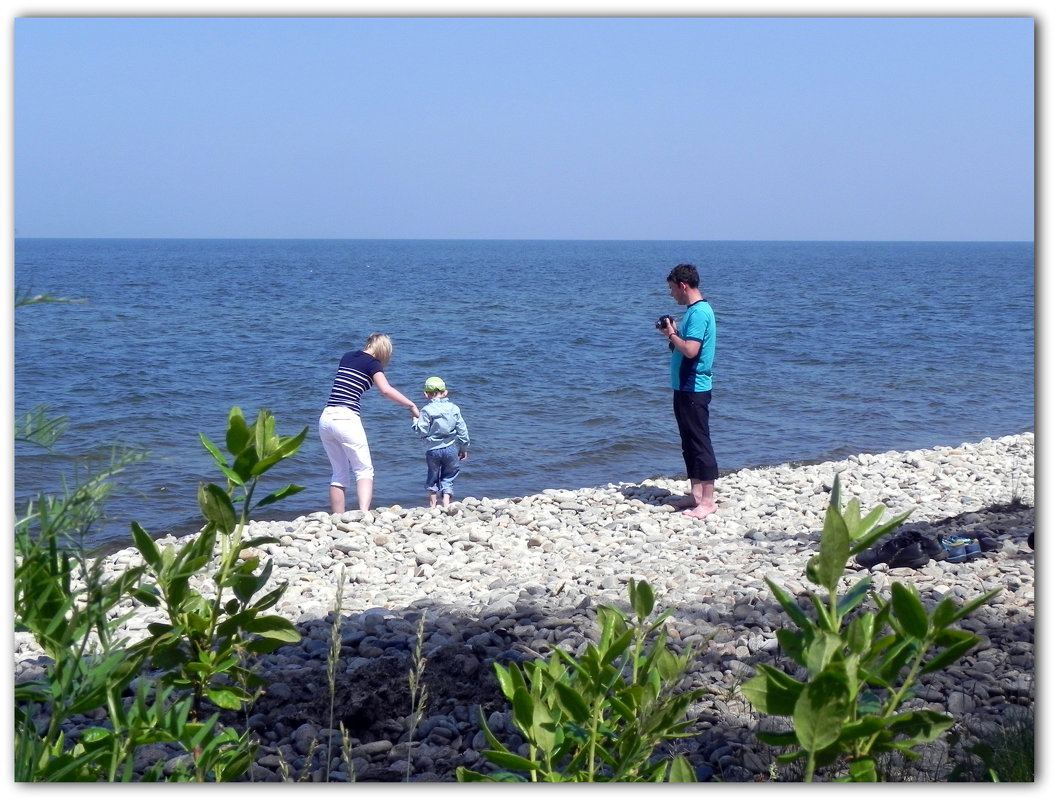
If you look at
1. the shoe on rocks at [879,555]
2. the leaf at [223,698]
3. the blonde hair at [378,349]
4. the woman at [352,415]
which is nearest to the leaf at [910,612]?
the leaf at [223,698]

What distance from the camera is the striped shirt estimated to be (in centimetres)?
864

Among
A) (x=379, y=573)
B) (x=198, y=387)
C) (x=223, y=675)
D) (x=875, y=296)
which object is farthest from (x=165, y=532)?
(x=875, y=296)

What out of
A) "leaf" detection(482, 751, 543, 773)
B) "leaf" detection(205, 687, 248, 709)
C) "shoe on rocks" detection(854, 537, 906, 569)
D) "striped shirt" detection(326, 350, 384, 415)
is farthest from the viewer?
"striped shirt" detection(326, 350, 384, 415)

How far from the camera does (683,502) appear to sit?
9.30m

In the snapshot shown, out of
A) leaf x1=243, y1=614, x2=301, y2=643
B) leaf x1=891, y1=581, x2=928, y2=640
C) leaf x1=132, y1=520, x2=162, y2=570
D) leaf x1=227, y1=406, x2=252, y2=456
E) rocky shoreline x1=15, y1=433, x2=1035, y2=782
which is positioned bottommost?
rocky shoreline x1=15, y1=433, x2=1035, y2=782

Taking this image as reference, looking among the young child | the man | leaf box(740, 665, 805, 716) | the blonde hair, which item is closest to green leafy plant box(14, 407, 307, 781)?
leaf box(740, 665, 805, 716)

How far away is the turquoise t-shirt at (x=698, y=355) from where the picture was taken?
7938mm

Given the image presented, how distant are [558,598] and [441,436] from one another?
158 inches

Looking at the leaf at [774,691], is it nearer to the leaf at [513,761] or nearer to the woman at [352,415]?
the leaf at [513,761]

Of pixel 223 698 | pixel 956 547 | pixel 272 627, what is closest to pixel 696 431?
pixel 956 547

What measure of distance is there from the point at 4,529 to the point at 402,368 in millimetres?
21390

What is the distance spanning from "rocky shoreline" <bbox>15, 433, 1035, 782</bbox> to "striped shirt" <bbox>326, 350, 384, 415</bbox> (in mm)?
970

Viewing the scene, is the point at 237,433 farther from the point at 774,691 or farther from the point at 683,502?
the point at 683,502

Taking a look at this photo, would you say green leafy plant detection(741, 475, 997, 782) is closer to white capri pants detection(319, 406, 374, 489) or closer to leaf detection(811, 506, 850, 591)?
leaf detection(811, 506, 850, 591)
